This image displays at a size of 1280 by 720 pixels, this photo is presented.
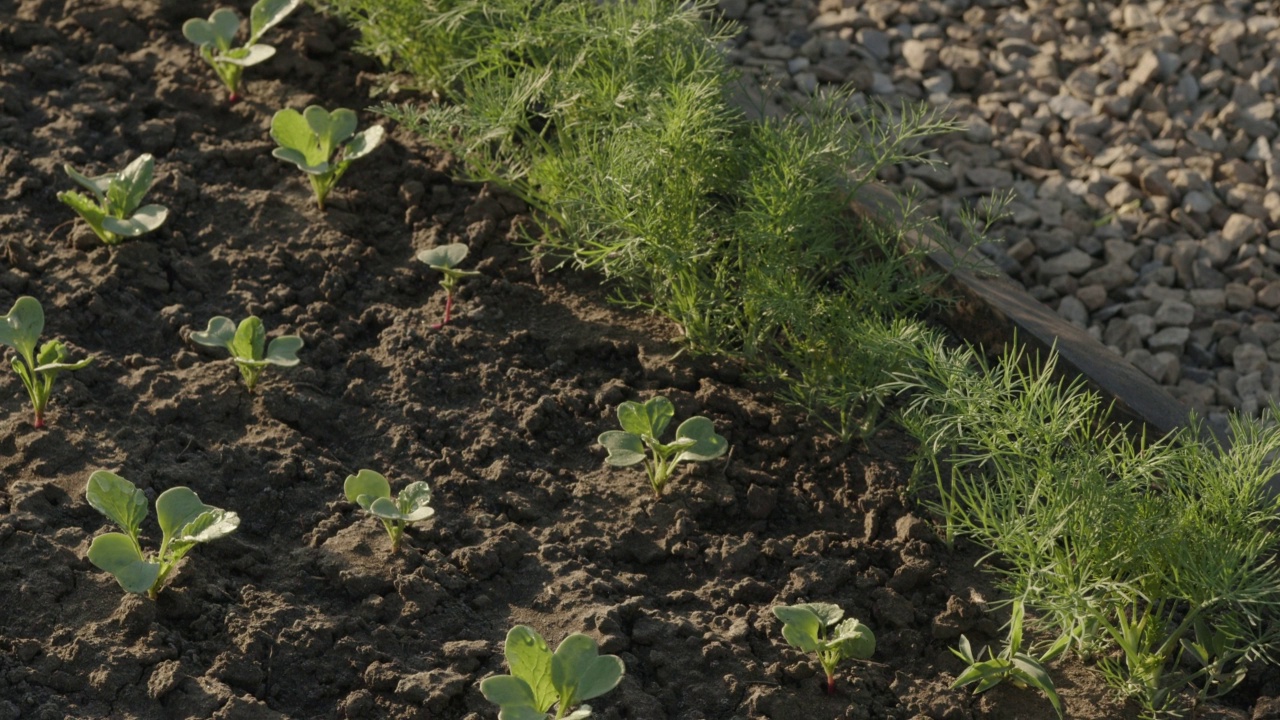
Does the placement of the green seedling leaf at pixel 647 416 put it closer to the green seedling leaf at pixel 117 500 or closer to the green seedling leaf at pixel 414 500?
the green seedling leaf at pixel 414 500

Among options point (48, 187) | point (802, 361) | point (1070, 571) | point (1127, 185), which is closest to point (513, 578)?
point (802, 361)

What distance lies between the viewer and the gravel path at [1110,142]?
3820 millimetres

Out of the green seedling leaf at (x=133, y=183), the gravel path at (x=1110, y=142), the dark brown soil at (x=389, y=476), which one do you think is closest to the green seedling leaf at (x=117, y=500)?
the dark brown soil at (x=389, y=476)

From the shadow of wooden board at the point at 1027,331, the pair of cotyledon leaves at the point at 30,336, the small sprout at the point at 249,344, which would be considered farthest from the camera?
the shadow of wooden board at the point at 1027,331

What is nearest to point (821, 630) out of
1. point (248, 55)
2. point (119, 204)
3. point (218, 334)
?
point (218, 334)

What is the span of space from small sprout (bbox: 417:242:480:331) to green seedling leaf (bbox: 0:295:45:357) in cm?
82

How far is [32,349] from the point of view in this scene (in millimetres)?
2918

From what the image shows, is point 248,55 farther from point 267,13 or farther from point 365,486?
point 365,486

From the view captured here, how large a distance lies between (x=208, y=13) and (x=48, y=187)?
92 cm

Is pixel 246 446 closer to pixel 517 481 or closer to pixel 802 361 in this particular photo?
pixel 517 481

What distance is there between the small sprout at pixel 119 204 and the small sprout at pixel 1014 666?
2061mm

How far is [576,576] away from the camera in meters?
2.80

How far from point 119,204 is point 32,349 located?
0.62 m

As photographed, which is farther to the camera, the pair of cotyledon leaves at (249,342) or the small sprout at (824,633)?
the pair of cotyledon leaves at (249,342)
